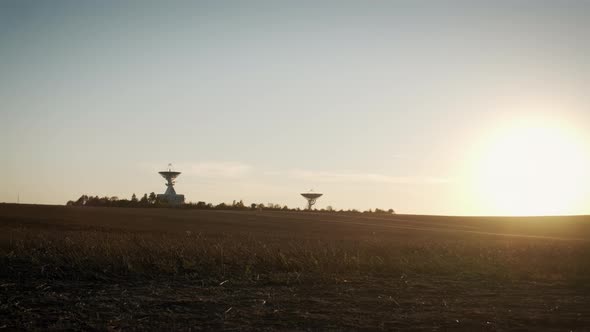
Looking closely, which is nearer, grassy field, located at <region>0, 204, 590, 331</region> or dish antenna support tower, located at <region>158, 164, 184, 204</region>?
grassy field, located at <region>0, 204, 590, 331</region>

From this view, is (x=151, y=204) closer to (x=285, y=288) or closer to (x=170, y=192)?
(x=170, y=192)

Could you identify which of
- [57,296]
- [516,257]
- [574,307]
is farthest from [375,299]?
[516,257]

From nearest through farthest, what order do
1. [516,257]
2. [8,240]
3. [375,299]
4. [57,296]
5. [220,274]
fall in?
[57,296] < [375,299] < [220,274] < [8,240] < [516,257]

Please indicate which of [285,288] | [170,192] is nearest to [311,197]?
[170,192]

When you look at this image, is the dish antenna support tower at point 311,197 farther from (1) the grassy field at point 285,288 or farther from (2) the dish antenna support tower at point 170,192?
(1) the grassy field at point 285,288

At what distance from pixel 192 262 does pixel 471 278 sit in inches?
294

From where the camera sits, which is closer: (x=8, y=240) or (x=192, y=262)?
(x=192, y=262)

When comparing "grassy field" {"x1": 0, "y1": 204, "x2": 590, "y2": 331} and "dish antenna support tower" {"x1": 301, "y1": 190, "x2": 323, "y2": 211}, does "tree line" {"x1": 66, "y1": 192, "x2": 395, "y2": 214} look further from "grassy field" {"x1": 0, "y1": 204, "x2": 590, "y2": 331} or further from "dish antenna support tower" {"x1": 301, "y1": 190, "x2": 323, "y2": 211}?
"grassy field" {"x1": 0, "y1": 204, "x2": 590, "y2": 331}

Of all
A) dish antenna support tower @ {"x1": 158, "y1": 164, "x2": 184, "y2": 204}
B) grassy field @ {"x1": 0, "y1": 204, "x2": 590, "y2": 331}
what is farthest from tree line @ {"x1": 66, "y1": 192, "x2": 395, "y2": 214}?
grassy field @ {"x1": 0, "y1": 204, "x2": 590, "y2": 331}

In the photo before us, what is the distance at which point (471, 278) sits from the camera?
1586cm

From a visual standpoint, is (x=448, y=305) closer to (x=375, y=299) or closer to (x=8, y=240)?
(x=375, y=299)

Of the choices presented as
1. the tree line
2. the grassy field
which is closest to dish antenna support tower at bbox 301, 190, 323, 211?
the tree line

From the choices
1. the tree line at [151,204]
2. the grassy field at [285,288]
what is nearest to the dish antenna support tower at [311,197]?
the tree line at [151,204]

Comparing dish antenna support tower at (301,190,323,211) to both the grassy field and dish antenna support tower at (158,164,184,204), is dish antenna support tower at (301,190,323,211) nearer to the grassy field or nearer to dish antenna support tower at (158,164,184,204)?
dish antenna support tower at (158,164,184,204)
